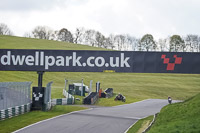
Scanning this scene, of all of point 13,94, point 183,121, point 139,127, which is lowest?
point 139,127

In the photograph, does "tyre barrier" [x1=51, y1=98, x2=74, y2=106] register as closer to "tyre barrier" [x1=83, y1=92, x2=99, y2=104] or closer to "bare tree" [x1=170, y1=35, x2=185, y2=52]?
"tyre barrier" [x1=83, y1=92, x2=99, y2=104]

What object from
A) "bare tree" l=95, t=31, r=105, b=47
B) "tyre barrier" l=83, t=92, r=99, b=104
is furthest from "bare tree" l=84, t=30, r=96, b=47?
"tyre barrier" l=83, t=92, r=99, b=104

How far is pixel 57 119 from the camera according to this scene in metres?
20.4

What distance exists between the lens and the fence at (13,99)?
1975 centimetres

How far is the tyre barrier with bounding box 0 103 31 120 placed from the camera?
1947 centimetres

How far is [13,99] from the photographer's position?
21109mm

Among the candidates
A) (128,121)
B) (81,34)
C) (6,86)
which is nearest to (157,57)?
(128,121)

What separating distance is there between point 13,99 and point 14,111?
0.78 m

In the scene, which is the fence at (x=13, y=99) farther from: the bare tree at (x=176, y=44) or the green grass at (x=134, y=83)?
the bare tree at (x=176, y=44)

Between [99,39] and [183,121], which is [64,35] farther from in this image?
[183,121]

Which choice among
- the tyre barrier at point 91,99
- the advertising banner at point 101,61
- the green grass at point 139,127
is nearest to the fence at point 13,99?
the advertising banner at point 101,61

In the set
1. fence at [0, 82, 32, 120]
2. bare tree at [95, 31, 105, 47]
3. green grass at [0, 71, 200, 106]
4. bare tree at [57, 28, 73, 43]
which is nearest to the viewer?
fence at [0, 82, 32, 120]

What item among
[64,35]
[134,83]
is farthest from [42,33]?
[134,83]

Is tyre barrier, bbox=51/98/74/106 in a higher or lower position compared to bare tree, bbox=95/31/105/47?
lower
